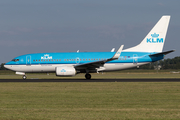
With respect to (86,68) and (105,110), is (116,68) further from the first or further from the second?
(105,110)

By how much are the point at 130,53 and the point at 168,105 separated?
23588mm

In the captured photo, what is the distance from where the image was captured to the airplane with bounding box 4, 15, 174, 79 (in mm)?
34438

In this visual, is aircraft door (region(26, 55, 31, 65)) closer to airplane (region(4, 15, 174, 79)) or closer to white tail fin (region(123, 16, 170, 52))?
airplane (region(4, 15, 174, 79))

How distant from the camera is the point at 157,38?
120 feet

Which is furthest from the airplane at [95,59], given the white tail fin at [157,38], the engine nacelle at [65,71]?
the engine nacelle at [65,71]

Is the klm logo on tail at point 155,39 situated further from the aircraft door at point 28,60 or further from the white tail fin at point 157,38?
the aircraft door at point 28,60

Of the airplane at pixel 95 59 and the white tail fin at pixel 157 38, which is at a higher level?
the white tail fin at pixel 157 38

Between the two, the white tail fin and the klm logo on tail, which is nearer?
the white tail fin

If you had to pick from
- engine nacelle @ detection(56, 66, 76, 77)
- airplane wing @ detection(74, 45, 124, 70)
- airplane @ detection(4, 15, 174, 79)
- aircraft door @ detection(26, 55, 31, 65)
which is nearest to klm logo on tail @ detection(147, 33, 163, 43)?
airplane @ detection(4, 15, 174, 79)

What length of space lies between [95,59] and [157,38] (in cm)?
901

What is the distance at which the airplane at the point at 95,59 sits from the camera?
3444cm

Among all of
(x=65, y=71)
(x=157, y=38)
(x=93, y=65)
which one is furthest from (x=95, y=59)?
(x=157, y=38)

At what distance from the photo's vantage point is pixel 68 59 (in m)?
34.7

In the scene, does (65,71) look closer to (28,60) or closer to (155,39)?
(28,60)
